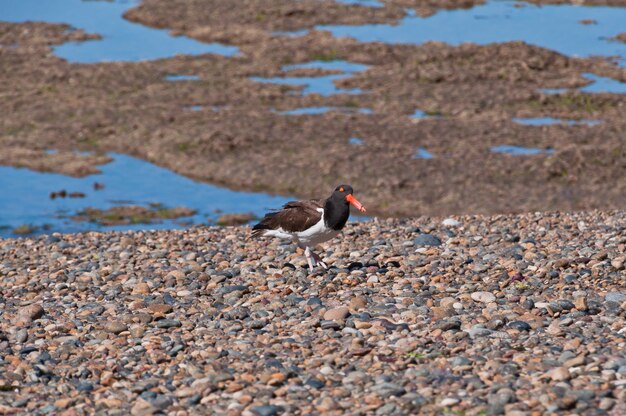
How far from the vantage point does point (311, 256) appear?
18078 mm

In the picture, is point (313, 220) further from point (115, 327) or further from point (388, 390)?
point (388, 390)

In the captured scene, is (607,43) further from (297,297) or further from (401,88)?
(297,297)

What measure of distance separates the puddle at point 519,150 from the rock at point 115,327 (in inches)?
786

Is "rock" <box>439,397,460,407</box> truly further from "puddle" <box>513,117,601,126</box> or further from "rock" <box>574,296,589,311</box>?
"puddle" <box>513,117,601,126</box>

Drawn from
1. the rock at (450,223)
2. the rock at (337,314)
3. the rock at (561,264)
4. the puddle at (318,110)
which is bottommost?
the puddle at (318,110)

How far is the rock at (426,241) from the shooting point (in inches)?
782

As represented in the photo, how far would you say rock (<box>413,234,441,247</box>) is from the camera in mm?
19875

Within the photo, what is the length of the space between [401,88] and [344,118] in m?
4.52

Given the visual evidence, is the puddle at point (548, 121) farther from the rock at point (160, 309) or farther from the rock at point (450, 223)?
the rock at point (160, 309)

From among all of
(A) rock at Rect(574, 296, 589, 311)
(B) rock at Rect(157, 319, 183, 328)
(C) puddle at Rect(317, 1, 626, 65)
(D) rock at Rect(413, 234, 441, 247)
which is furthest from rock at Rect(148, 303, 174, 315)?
(C) puddle at Rect(317, 1, 626, 65)

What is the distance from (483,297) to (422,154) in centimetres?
1776

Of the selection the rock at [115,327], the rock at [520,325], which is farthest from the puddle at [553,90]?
the rock at [115,327]

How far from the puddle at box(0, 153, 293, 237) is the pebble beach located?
6962 millimetres

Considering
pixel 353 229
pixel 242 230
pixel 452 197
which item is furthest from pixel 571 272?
pixel 452 197
